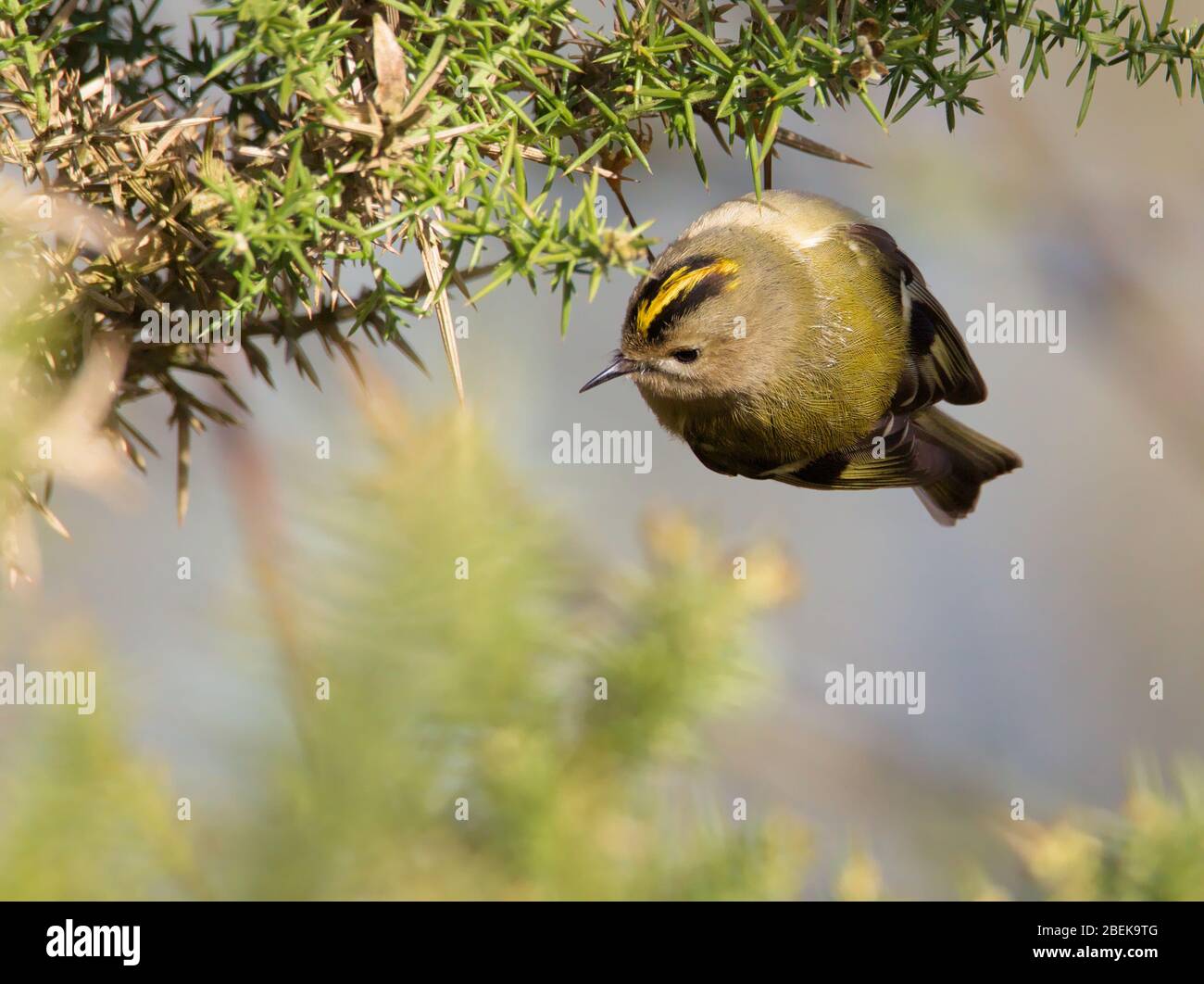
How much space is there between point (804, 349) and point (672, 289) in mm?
470

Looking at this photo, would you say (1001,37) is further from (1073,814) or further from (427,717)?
(427,717)

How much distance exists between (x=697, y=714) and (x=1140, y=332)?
3969 mm

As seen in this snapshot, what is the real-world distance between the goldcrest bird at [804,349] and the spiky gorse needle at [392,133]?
3.87 ft

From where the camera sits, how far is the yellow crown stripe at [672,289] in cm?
277

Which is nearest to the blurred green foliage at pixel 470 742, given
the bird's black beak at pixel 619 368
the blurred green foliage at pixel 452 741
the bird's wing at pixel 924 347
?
the blurred green foliage at pixel 452 741

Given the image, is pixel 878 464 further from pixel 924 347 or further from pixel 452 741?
pixel 452 741

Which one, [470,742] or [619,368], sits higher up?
[619,368]

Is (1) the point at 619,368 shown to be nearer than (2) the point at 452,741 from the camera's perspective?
No

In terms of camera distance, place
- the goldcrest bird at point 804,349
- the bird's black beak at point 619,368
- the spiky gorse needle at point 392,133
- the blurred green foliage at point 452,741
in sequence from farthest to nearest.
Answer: the goldcrest bird at point 804,349
the bird's black beak at point 619,368
the spiky gorse needle at point 392,133
the blurred green foliage at point 452,741

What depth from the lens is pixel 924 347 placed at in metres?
3.07

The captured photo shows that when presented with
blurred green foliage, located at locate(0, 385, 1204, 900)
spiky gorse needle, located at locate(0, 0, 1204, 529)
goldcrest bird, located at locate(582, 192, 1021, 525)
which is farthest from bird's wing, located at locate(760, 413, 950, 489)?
blurred green foliage, located at locate(0, 385, 1204, 900)

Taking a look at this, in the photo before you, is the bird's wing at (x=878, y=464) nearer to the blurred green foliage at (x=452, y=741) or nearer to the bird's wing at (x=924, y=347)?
the bird's wing at (x=924, y=347)

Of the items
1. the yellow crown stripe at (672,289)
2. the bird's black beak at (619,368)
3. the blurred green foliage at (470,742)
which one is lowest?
the blurred green foliage at (470,742)

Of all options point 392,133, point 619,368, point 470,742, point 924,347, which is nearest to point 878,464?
Answer: point 924,347
